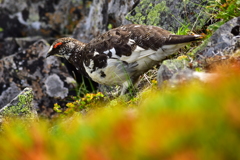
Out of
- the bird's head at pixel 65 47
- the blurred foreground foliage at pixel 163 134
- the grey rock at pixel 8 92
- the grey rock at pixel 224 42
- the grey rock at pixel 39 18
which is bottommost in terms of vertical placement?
the grey rock at pixel 8 92

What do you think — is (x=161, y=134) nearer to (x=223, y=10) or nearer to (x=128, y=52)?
(x=128, y=52)

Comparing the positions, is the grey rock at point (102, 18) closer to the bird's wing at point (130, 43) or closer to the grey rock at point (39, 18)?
the grey rock at point (39, 18)

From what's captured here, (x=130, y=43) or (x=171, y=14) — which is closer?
(x=130, y=43)

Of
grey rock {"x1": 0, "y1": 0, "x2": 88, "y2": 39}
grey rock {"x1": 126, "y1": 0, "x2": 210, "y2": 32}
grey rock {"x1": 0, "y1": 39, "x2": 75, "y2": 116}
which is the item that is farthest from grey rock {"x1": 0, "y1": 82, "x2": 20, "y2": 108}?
grey rock {"x1": 0, "y1": 0, "x2": 88, "y2": 39}

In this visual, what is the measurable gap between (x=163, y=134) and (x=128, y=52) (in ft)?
10.9

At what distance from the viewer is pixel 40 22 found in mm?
10680

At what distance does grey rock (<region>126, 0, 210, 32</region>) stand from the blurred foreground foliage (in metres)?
3.82

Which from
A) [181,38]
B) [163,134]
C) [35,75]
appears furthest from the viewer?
[35,75]

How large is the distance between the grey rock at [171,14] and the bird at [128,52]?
3.20 ft

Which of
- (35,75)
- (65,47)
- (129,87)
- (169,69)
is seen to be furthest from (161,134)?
(35,75)

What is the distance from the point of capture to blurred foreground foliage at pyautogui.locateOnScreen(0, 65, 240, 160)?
5.95 feet

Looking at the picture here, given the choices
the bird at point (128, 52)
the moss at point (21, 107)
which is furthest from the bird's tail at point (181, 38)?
the moss at point (21, 107)

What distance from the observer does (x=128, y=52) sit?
5109mm

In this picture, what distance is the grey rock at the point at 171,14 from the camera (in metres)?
5.94
